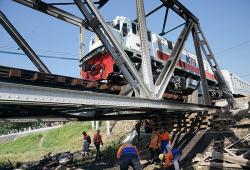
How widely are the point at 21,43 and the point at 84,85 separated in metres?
2.12

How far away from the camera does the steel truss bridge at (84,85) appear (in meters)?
5.09

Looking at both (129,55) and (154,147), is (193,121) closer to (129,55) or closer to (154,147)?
(154,147)

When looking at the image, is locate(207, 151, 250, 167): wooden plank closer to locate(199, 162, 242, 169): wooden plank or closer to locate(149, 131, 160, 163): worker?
locate(199, 162, 242, 169): wooden plank

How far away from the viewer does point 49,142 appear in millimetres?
32656

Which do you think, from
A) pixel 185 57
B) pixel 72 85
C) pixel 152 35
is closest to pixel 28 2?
pixel 72 85

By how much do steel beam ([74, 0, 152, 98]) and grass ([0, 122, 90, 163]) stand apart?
58.2 feet

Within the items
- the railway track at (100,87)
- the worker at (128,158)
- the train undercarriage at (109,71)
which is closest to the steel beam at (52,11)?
the railway track at (100,87)

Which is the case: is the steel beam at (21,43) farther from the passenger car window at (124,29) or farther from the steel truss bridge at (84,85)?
the passenger car window at (124,29)

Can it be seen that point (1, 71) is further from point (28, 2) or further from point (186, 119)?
point (186, 119)

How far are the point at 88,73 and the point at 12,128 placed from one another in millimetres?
56270

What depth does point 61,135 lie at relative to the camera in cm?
3195

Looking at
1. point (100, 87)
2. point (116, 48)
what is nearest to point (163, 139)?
point (100, 87)

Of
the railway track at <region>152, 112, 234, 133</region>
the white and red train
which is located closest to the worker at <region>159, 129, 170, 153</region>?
the railway track at <region>152, 112, 234, 133</region>

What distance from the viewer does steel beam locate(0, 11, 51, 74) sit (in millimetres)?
7711
